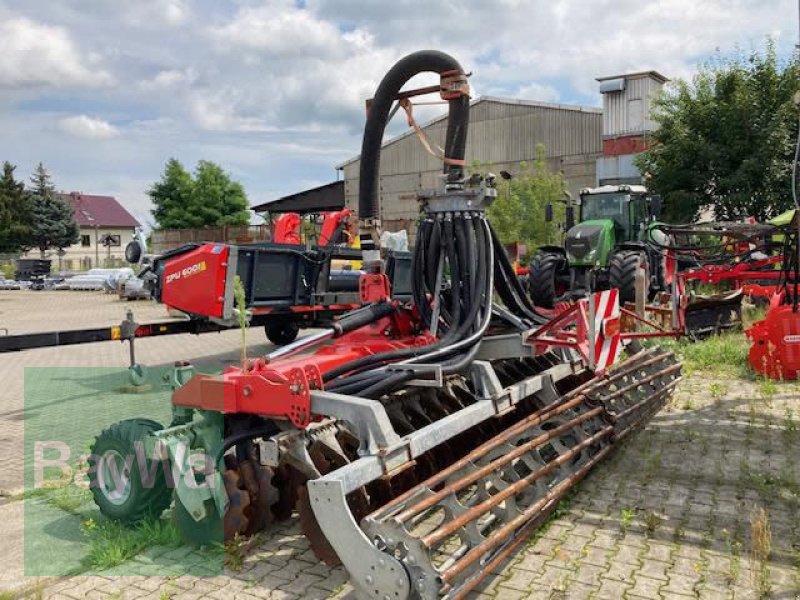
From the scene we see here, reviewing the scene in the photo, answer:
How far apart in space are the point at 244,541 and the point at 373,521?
4.75ft

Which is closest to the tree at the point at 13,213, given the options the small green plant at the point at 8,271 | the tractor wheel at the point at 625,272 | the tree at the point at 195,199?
the small green plant at the point at 8,271

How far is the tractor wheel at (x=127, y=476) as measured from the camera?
443cm

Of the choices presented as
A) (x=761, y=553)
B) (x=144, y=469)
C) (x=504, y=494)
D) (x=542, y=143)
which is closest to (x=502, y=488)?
(x=504, y=494)

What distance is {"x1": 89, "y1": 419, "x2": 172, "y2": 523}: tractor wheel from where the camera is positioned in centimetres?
443

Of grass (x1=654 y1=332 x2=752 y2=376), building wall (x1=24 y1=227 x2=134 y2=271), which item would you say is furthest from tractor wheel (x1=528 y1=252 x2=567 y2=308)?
building wall (x1=24 y1=227 x2=134 y2=271)

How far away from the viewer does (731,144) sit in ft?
65.8

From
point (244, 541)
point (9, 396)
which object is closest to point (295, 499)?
point (244, 541)

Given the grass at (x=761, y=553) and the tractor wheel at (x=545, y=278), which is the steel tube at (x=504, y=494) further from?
the tractor wheel at (x=545, y=278)

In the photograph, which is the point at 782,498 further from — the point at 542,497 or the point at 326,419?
the point at 326,419

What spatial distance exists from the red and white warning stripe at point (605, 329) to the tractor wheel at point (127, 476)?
118 inches

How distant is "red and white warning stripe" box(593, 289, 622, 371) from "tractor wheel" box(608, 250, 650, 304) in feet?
21.9

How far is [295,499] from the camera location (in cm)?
464

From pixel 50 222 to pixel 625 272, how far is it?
41.2 metres

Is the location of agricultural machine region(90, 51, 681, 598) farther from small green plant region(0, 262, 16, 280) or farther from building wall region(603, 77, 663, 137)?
small green plant region(0, 262, 16, 280)
